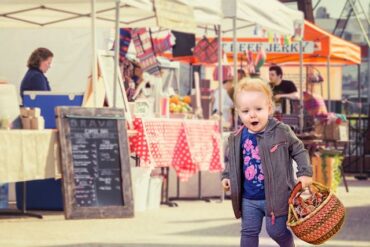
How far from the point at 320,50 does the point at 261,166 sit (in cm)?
1797

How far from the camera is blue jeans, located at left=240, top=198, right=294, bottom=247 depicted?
7793mm

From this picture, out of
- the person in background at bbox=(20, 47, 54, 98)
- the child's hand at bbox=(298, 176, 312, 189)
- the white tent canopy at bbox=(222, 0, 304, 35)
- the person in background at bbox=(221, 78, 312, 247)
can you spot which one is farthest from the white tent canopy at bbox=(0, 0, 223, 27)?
the child's hand at bbox=(298, 176, 312, 189)

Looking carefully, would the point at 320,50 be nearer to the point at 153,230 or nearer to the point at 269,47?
the point at 269,47

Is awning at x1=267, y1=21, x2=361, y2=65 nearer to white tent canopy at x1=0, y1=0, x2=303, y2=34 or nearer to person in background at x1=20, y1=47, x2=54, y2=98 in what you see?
white tent canopy at x1=0, y1=0, x2=303, y2=34

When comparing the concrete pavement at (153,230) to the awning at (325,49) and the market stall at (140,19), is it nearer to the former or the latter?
the market stall at (140,19)

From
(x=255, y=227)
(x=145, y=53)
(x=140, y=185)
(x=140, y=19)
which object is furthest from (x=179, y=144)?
(x=255, y=227)

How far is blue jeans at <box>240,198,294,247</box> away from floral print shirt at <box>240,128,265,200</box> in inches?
2.0

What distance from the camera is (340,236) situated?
1247cm

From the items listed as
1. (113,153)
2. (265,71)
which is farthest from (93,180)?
(265,71)

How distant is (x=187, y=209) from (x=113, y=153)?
235 cm

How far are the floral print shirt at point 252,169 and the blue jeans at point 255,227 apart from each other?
0.05 m

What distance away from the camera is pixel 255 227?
7.85m

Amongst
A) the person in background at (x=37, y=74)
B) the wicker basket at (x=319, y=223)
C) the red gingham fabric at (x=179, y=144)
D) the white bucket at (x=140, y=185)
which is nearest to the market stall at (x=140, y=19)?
the red gingham fabric at (x=179, y=144)

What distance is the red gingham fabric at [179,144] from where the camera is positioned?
15.4 metres
